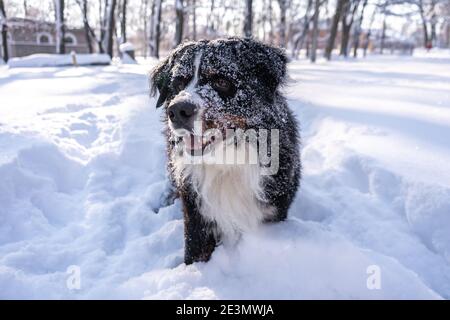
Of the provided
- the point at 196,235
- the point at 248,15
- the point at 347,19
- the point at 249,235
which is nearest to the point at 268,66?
the point at 249,235

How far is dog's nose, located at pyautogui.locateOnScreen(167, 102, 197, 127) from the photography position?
89.9 inches

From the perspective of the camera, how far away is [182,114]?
2.32 metres

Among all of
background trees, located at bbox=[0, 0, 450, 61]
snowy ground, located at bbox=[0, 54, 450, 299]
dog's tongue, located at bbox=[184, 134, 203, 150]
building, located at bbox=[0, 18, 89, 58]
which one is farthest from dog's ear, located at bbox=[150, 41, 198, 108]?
building, located at bbox=[0, 18, 89, 58]

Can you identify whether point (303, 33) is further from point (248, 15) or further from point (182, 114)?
point (182, 114)

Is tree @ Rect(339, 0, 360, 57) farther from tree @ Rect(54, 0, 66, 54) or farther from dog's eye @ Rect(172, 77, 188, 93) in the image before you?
dog's eye @ Rect(172, 77, 188, 93)

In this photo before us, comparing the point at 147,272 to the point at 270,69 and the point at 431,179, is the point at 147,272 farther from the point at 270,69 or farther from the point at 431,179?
the point at 431,179

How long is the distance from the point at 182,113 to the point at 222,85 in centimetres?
40

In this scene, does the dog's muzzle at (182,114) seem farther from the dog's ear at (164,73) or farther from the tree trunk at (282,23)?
the tree trunk at (282,23)

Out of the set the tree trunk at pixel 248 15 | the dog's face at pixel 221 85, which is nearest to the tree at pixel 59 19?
the tree trunk at pixel 248 15

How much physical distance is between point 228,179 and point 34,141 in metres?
2.98

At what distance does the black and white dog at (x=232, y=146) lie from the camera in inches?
99.6

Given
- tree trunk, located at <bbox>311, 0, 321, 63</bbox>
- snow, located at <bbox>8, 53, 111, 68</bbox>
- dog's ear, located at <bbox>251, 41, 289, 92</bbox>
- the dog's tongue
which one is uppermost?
tree trunk, located at <bbox>311, 0, 321, 63</bbox>
